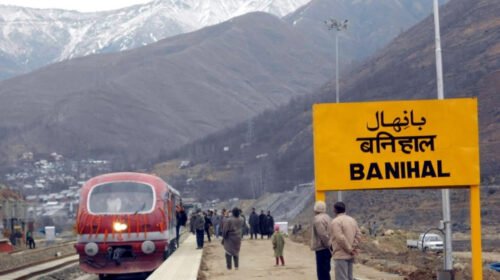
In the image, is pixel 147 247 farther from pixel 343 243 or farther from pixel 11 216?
pixel 11 216

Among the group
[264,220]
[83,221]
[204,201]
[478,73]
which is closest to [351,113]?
[83,221]

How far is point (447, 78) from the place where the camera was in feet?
330

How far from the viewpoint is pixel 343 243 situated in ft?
52.5

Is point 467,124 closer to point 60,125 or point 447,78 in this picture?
point 447,78

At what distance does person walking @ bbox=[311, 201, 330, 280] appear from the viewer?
57.2ft

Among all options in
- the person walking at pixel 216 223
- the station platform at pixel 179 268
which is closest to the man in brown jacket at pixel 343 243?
the station platform at pixel 179 268

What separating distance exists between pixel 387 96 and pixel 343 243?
10458 centimetres

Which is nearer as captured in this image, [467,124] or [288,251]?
[467,124]

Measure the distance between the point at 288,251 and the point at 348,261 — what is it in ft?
71.1

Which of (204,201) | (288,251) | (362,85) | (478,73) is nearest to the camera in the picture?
(288,251)

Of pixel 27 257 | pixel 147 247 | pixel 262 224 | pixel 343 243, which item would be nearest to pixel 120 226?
pixel 147 247

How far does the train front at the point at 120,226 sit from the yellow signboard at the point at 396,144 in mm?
10477

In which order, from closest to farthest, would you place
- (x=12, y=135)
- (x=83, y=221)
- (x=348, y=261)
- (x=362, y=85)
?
1. (x=348, y=261)
2. (x=83, y=221)
3. (x=362, y=85)
4. (x=12, y=135)

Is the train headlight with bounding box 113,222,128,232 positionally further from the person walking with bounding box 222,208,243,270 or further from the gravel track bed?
the gravel track bed
